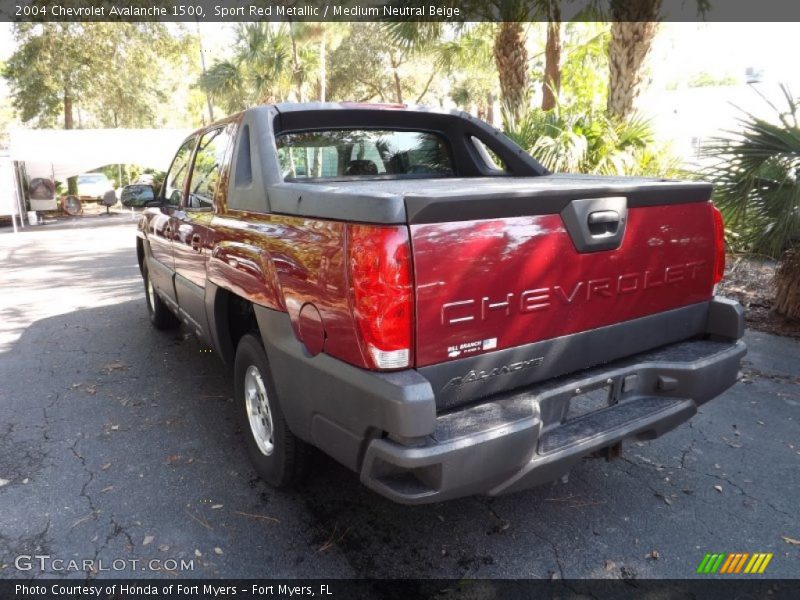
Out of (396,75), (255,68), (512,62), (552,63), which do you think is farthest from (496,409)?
(396,75)

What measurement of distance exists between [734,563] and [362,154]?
2.92 m

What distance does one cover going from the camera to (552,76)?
11.6 m

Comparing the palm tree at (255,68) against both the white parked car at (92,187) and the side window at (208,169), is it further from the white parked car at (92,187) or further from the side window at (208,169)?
the side window at (208,169)

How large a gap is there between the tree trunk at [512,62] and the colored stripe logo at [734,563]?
831cm

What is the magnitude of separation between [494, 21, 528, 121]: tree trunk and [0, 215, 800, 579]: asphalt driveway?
268 inches

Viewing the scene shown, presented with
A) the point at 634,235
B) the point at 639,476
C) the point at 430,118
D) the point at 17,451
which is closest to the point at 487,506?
the point at 639,476

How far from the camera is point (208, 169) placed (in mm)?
3904

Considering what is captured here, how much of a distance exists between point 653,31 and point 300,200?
7.72 meters

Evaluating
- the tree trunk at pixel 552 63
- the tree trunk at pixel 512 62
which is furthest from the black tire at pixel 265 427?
the tree trunk at pixel 552 63

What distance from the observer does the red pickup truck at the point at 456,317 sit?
6.86 ft

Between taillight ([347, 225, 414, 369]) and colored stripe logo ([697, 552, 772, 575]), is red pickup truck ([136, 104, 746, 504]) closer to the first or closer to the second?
taillight ([347, 225, 414, 369])

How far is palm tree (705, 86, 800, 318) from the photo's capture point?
523 cm

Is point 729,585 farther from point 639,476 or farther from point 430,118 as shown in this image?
point 430,118

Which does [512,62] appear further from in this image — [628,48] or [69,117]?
[69,117]
